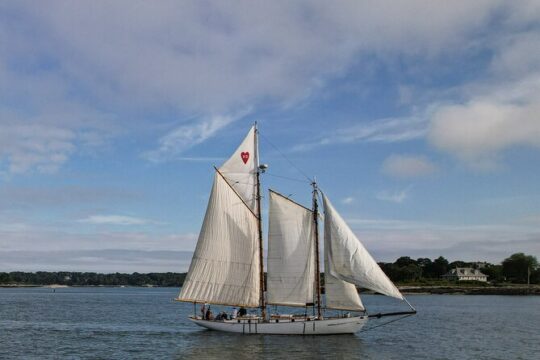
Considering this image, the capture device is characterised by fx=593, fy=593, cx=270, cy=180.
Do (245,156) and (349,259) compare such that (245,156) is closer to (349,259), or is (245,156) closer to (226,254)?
(226,254)

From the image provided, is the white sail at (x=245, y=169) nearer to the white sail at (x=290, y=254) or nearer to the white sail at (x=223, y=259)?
the white sail at (x=223, y=259)

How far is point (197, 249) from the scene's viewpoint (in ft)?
195

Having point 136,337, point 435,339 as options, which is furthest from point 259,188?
point 435,339

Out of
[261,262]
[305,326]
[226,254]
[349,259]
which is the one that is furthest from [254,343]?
[349,259]

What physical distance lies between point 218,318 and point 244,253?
7650 mm

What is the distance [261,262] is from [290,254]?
11.6 ft

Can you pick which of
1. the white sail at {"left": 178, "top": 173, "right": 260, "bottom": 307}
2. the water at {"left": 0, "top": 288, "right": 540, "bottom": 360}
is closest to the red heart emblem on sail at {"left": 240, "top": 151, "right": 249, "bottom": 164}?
the white sail at {"left": 178, "top": 173, "right": 260, "bottom": 307}

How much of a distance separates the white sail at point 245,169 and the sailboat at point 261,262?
4.0 inches

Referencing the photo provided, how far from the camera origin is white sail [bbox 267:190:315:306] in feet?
190

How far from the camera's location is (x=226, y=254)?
5959 centimetres

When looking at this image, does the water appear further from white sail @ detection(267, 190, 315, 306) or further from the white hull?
white sail @ detection(267, 190, 315, 306)

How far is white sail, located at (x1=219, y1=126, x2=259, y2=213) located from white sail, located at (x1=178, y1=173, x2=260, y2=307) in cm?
97

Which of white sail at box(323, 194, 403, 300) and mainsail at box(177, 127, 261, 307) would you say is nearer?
white sail at box(323, 194, 403, 300)

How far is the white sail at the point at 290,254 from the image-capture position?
5794cm
